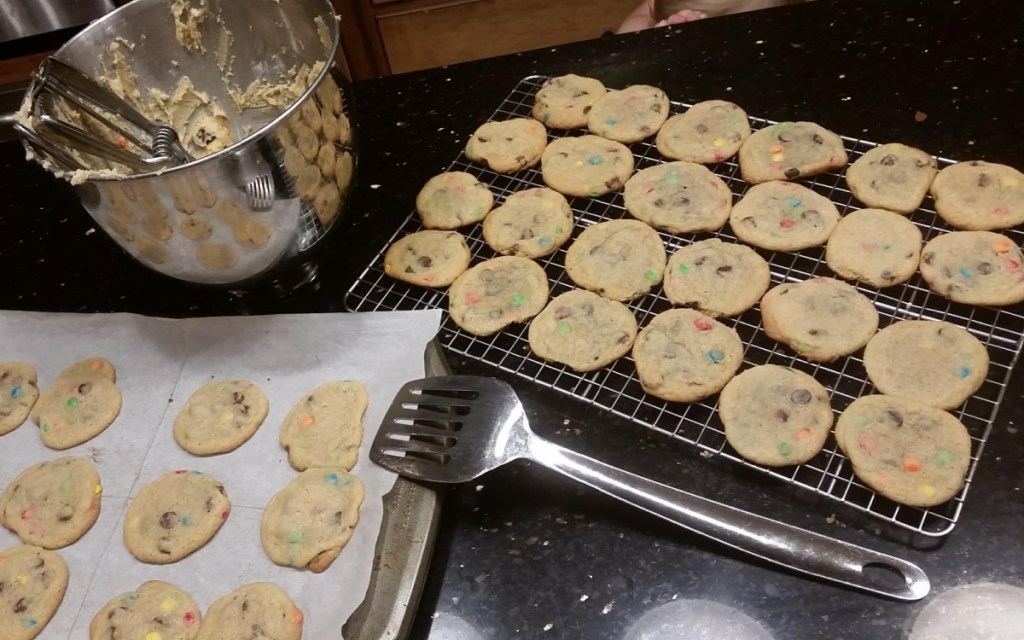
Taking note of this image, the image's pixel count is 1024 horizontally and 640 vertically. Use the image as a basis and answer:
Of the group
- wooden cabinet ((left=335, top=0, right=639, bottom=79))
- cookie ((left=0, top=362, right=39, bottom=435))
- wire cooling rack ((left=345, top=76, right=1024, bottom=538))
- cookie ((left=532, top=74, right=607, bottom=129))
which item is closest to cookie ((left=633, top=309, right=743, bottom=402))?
wire cooling rack ((left=345, top=76, right=1024, bottom=538))

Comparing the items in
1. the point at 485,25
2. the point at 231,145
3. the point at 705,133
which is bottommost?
the point at 485,25

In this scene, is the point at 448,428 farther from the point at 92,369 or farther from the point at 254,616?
the point at 92,369

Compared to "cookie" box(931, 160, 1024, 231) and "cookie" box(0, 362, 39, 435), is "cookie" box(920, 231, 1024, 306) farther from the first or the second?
"cookie" box(0, 362, 39, 435)

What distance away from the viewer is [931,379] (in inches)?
39.4

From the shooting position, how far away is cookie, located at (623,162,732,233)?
1251 millimetres

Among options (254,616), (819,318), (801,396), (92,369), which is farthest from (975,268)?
(92,369)

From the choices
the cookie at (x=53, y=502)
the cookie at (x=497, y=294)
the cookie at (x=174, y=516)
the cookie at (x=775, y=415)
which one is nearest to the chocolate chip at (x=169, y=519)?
the cookie at (x=174, y=516)

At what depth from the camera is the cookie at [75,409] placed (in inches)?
45.3

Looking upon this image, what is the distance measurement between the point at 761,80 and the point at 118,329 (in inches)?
50.1

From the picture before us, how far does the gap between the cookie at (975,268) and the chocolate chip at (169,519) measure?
1.12 m

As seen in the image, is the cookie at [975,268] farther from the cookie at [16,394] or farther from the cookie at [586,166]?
the cookie at [16,394]

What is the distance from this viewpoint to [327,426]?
109 centimetres

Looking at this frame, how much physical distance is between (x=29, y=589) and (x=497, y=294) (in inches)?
30.0

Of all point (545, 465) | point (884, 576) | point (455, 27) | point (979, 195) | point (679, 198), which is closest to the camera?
point (884, 576)
